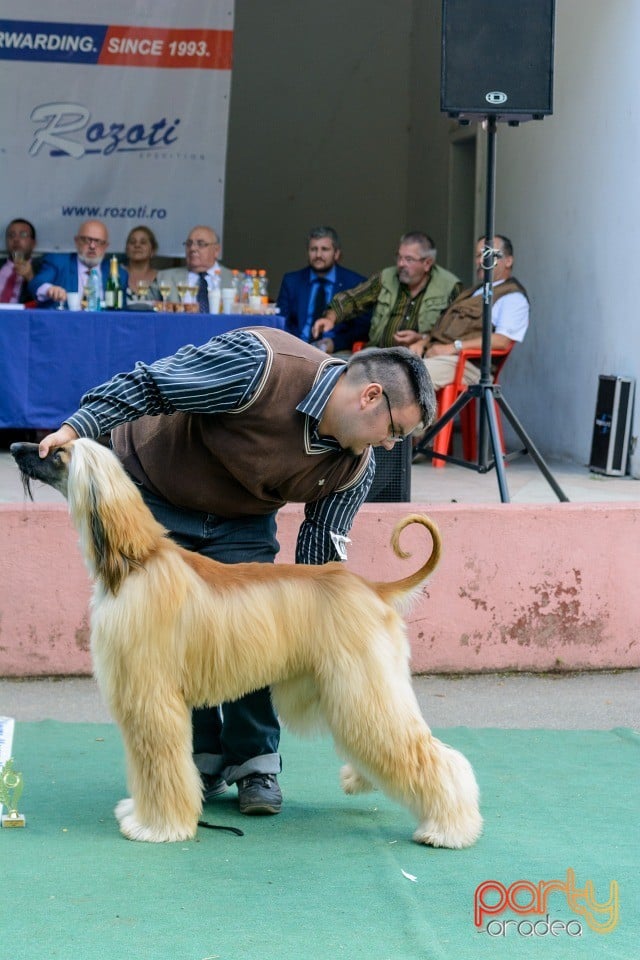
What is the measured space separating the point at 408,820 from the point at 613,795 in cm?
68

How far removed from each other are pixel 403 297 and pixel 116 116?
2868 millimetres

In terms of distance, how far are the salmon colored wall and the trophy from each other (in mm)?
1537

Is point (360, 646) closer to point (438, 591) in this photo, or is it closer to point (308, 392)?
point (308, 392)

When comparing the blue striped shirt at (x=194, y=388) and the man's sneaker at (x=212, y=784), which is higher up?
the blue striped shirt at (x=194, y=388)

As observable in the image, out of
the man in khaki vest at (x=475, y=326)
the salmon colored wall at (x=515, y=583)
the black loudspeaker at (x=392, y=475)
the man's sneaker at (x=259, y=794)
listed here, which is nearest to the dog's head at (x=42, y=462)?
the man's sneaker at (x=259, y=794)

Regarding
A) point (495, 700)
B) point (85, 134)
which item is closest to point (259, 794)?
point (495, 700)

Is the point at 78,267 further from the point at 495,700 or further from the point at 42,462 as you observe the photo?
the point at 42,462

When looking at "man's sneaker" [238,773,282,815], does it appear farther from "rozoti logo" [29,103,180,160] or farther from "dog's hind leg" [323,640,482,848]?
"rozoti logo" [29,103,180,160]

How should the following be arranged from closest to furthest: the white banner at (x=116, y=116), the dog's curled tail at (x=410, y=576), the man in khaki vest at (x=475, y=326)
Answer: the dog's curled tail at (x=410, y=576) < the man in khaki vest at (x=475, y=326) < the white banner at (x=116, y=116)

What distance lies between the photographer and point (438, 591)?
191 inches

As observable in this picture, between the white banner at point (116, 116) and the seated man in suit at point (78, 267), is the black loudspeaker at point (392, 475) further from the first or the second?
the white banner at point (116, 116)

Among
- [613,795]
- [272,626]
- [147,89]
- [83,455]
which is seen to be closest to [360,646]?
[272,626]

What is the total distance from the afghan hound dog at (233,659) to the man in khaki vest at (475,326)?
14.6 feet

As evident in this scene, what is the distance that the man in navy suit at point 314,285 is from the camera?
8.46 metres
